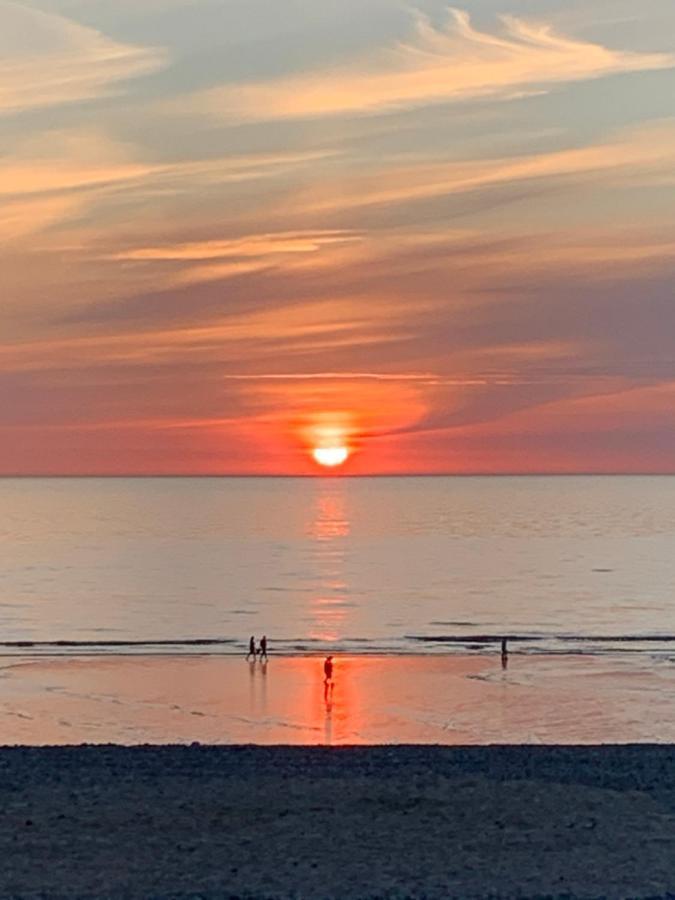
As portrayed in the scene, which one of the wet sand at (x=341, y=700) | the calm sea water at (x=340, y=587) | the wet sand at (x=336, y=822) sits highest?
the calm sea water at (x=340, y=587)

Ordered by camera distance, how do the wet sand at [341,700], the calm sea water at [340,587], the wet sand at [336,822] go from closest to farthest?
the wet sand at [336,822] < the wet sand at [341,700] < the calm sea water at [340,587]

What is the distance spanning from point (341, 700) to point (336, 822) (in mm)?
17633

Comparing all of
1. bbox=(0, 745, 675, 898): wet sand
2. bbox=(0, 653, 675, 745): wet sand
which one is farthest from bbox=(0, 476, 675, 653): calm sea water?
bbox=(0, 745, 675, 898): wet sand

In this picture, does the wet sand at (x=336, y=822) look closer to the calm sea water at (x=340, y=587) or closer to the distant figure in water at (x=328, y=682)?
the distant figure in water at (x=328, y=682)

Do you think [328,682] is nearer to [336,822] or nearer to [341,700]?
[341,700]

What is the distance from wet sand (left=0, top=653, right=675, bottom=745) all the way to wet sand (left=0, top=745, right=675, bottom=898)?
673cm

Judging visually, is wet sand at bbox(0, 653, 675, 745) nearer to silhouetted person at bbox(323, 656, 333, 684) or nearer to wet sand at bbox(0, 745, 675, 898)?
silhouetted person at bbox(323, 656, 333, 684)

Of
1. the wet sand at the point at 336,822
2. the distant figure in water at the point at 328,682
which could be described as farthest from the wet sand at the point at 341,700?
the wet sand at the point at 336,822

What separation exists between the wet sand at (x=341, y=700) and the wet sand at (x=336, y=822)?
22.1ft

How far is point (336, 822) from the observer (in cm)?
1659

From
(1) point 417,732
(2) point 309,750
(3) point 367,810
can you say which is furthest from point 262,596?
(3) point 367,810

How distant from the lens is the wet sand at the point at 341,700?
Answer: 28.6 meters

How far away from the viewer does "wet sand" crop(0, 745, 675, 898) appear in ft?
46.3

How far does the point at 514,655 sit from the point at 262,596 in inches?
1071
